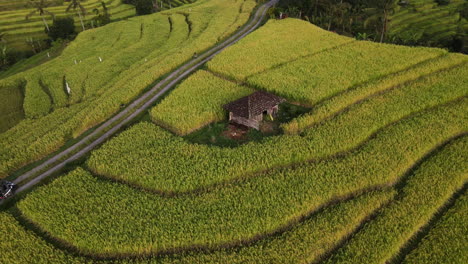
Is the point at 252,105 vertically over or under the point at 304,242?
over

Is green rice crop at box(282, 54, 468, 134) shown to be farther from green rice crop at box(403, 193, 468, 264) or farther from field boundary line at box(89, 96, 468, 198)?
green rice crop at box(403, 193, 468, 264)

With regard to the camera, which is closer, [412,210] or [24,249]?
[24,249]

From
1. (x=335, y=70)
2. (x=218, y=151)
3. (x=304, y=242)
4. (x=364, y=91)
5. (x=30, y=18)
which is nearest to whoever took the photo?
(x=304, y=242)

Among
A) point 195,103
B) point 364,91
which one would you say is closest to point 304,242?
point 195,103

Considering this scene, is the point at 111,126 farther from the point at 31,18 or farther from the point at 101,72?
the point at 31,18

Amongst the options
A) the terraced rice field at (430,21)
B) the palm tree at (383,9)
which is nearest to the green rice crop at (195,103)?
the palm tree at (383,9)

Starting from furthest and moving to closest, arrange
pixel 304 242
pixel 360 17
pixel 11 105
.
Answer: pixel 360 17 → pixel 11 105 → pixel 304 242

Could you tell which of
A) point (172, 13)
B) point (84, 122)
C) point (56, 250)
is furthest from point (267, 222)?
point (172, 13)
